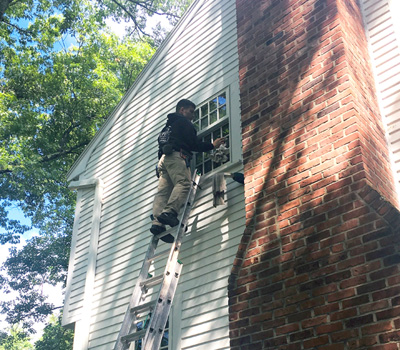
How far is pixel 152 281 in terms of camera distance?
5.20m

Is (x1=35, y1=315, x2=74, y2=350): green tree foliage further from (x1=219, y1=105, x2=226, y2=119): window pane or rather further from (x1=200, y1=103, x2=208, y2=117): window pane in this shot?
(x1=219, y1=105, x2=226, y2=119): window pane

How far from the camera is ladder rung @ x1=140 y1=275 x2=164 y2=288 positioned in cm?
510

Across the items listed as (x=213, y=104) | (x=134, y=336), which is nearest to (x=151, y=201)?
(x=213, y=104)

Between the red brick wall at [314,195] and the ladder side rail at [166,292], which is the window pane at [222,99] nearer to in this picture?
the red brick wall at [314,195]

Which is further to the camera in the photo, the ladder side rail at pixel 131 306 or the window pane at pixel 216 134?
the window pane at pixel 216 134

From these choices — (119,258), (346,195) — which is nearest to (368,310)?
(346,195)

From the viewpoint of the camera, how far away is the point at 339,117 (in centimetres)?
429

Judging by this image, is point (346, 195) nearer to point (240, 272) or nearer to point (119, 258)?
point (240, 272)

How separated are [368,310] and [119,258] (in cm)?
489

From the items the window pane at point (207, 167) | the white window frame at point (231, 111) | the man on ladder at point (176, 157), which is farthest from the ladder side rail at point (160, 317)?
the window pane at point (207, 167)

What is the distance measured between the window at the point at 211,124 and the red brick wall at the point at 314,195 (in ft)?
4.47

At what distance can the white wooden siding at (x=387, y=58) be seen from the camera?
15.7ft

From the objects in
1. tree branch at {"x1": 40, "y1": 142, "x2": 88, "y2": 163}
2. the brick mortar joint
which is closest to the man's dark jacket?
the brick mortar joint

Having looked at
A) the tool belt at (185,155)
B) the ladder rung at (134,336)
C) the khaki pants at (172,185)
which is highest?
the tool belt at (185,155)
